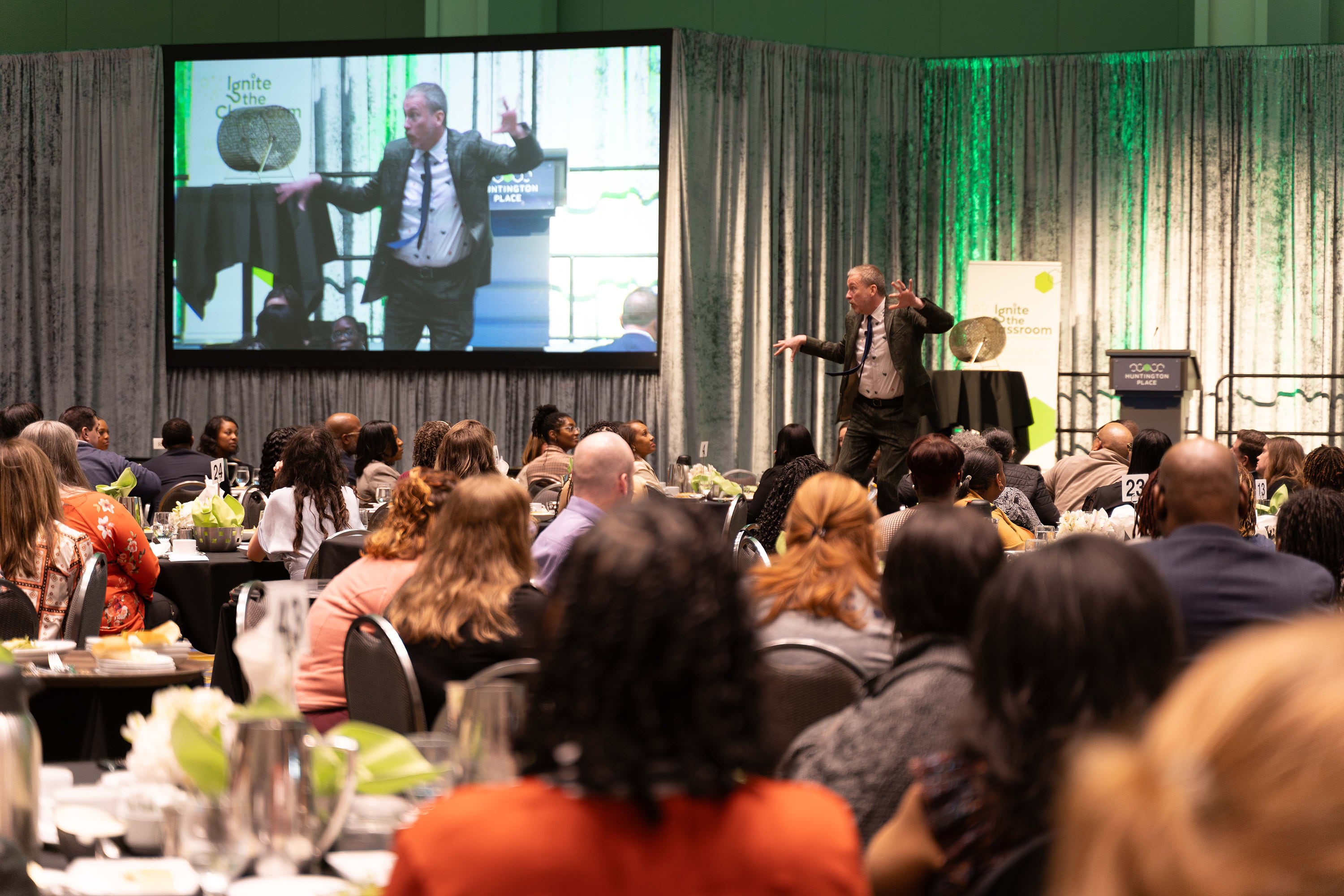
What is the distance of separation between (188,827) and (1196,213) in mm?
12609

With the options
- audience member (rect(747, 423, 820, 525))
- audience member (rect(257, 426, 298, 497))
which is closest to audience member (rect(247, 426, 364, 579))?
audience member (rect(257, 426, 298, 497))

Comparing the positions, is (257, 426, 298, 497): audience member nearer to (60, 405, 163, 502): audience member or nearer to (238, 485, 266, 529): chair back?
(238, 485, 266, 529): chair back

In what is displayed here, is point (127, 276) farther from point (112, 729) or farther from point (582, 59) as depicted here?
point (112, 729)

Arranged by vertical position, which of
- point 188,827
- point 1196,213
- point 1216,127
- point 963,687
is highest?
point 1216,127

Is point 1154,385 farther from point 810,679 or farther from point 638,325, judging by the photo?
point 810,679

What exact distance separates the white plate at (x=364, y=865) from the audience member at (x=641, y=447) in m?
4.70

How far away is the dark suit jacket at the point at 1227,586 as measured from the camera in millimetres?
2750

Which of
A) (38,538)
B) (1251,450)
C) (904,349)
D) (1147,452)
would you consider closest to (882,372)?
(904,349)

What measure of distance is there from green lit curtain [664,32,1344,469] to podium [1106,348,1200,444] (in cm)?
170

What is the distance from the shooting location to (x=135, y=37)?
519 inches

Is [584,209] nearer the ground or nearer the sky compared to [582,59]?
nearer the ground

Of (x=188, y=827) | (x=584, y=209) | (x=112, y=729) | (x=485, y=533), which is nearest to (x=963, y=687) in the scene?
(x=188, y=827)

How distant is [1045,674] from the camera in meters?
1.39

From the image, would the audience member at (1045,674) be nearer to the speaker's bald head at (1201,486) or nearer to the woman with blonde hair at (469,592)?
the woman with blonde hair at (469,592)
